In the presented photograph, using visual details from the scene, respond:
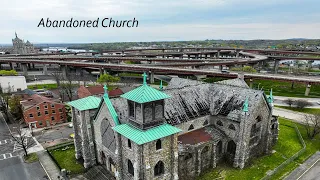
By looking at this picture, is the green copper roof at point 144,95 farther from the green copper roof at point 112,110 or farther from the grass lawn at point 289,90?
the grass lawn at point 289,90

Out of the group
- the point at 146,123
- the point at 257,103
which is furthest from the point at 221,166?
the point at 146,123

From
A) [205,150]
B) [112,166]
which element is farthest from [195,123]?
[112,166]

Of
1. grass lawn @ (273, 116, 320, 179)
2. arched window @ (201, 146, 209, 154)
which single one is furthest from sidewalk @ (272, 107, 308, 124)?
arched window @ (201, 146, 209, 154)

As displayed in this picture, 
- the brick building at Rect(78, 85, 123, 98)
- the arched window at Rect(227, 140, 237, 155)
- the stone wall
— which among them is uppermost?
the stone wall

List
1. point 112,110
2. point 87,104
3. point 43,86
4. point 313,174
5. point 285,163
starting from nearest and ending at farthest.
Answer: point 112,110
point 87,104
point 313,174
point 285,163
point 43,86

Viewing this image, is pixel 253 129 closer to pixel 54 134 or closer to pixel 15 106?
pixel 54 134

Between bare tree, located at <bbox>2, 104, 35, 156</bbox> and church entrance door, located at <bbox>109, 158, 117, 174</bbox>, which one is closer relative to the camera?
church entrance door, located at <bbox>109, 158, 117, 174</bbox>

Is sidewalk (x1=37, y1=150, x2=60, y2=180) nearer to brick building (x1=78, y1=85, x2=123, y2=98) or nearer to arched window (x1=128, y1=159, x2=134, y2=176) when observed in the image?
arched window (x1=128, y1=159, x2=134, y2=176)
